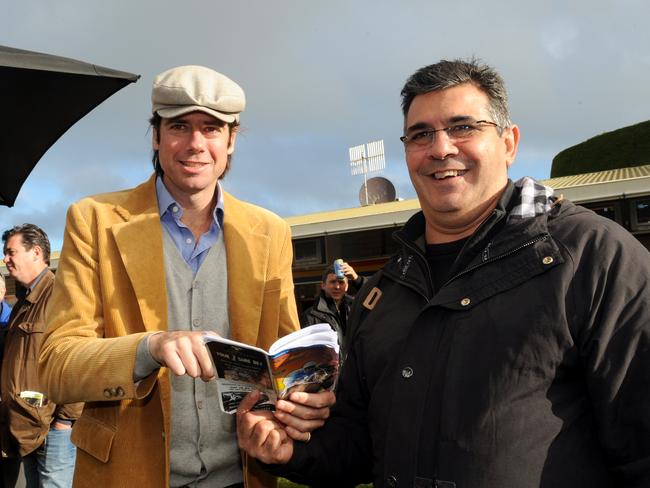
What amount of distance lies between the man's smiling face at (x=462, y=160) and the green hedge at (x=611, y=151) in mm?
23062

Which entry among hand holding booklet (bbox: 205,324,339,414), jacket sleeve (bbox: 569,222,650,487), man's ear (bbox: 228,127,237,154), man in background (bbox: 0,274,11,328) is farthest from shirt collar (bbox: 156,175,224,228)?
man in background (bbox: 0,274,11,328)

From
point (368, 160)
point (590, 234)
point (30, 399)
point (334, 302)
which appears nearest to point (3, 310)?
point (30, 399)

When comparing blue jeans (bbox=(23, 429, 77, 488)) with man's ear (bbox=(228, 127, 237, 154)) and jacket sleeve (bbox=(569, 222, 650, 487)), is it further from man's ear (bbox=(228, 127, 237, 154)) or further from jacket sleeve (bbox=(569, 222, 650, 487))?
jacket sleeve (bbox=(569, 222, 650, 487))

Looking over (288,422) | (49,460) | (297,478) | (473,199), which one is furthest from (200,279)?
(49,460)

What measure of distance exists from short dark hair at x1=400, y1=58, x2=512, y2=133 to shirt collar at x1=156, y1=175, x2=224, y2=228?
2.99 ft

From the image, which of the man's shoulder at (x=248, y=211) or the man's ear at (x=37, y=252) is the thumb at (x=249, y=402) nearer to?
the man's shoulder at (x=248, y=211)

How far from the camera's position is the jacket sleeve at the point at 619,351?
1671 mm

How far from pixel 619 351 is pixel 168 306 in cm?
155

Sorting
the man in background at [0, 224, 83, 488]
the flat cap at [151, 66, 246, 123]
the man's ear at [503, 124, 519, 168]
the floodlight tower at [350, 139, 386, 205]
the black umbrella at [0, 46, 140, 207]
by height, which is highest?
the floodlight tower at [350, 139, 386, 205]

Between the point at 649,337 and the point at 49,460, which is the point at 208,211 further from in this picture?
the point at 49,460

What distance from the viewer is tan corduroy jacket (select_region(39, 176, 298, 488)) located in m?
2.14

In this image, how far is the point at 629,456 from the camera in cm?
168

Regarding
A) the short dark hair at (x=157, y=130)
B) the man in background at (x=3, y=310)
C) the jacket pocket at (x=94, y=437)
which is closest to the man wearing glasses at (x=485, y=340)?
the jacket pocket at (x=94, y=437)

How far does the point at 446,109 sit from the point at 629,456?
1.22 meters
